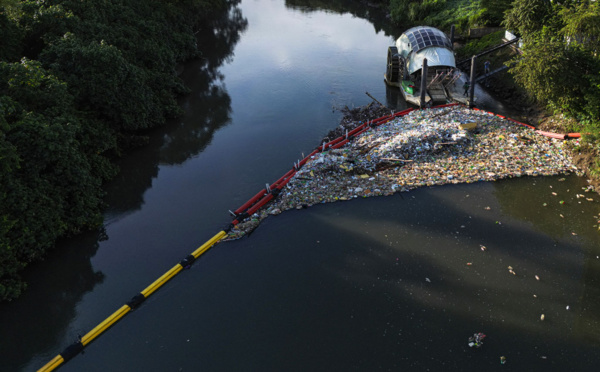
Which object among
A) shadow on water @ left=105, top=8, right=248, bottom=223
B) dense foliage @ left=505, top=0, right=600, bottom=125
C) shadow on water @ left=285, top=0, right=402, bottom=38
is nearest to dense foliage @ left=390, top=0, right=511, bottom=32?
shadow on water @ left=285, top=0, right=402, bottom=38

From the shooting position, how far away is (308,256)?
14312mm

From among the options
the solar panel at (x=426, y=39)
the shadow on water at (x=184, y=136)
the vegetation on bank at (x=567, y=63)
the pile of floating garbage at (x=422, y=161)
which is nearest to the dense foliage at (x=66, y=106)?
the shadow on water at (x=184, y=136)

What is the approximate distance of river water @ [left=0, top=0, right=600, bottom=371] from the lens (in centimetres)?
1121

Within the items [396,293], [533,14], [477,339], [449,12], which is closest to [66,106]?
[396,293]

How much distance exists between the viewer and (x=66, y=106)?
17.0m

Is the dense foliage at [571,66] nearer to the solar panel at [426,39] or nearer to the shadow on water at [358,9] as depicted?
the solar panel at [426,39]

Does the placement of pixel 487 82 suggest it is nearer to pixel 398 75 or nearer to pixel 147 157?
pixel 398 75

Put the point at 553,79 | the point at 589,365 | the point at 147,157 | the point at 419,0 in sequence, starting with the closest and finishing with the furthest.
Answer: the point at 589,365 → the point at 553,79 → the point at 147,157 → the point at 419,0

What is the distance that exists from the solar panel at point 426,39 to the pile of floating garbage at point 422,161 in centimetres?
780

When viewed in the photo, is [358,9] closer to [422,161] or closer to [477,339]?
[422,161]

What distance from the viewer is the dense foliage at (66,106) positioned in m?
13.5

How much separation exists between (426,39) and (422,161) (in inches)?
464

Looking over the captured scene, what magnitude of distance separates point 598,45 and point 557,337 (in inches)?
575

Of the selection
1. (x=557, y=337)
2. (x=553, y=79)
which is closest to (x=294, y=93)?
(x=553, y=79)
